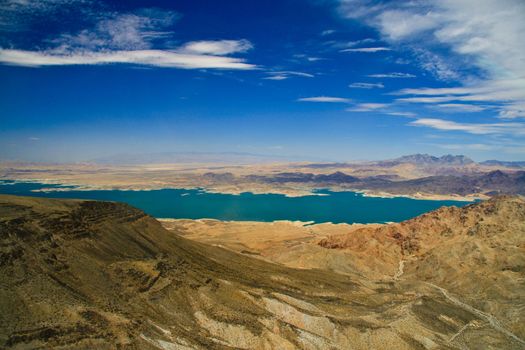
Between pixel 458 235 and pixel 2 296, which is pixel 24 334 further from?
pixel 458 235

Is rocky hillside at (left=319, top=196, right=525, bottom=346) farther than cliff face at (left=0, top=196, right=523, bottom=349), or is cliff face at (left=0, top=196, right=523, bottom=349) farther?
rocky hillside at (left=319, top=196, right=525, bottom=346)

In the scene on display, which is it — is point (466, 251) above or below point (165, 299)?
below

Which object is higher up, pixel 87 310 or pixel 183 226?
pixel 87 310

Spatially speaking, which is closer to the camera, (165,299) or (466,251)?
(165,299)

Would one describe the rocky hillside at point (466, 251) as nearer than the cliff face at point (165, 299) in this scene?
No

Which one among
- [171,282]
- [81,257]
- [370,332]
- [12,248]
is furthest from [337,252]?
[12,248]

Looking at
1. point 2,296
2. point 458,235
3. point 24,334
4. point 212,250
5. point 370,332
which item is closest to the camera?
point 24,334

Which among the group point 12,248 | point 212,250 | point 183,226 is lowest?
point 183,226

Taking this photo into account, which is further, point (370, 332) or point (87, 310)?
point (370, 332)
